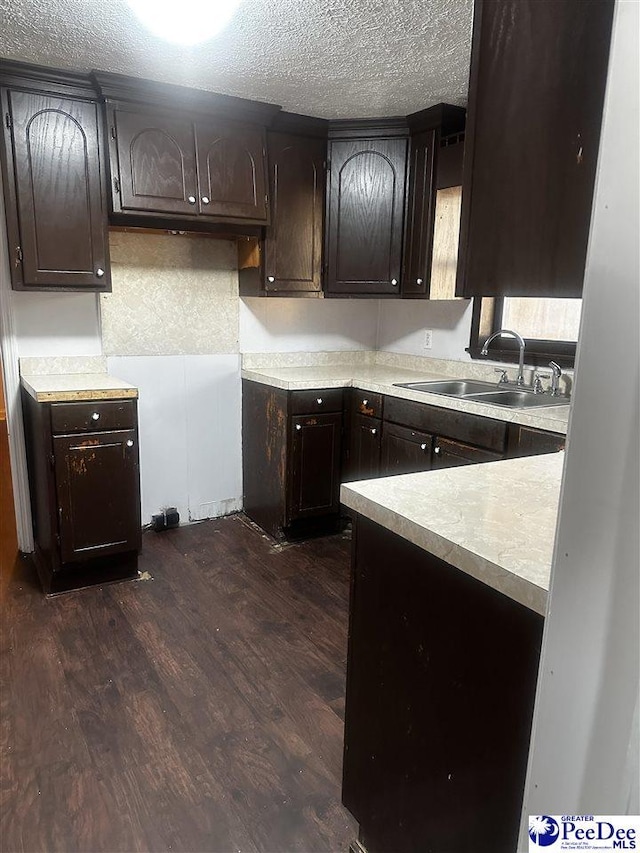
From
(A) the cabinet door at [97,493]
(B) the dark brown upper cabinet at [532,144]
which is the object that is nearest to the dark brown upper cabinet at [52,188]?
(A) the cabinet door at [97,493]

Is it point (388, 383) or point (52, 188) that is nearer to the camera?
point (52, 188)

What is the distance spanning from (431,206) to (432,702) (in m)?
2.63

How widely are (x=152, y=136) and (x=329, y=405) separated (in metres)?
1.57

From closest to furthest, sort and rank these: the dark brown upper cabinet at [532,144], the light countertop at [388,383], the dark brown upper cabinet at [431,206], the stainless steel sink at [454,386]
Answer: the dark brown upper cabinet at [532,144], the light countertop at [388,383], the dark brown upper cabinet at [431,206], the stainless steel sink at [454,386]

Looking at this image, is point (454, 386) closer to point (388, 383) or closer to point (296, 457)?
point (388, 383)

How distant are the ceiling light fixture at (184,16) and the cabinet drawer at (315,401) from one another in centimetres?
162

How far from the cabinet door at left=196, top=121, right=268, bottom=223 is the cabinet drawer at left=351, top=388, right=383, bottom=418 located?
41.5 inches

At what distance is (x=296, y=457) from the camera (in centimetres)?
314

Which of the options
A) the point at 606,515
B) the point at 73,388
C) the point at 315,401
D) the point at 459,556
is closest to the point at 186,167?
the point at 73,388

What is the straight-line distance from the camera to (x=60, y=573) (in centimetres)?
268

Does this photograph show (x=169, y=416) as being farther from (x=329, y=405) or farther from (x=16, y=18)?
(x=16, y=18)

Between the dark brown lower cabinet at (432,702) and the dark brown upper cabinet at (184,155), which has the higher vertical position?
the dark brown upper cabinet at (184,155)

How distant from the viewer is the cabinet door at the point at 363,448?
10.2 ft

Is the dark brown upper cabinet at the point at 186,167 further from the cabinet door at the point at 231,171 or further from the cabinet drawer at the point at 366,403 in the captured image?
the cabinet drawer at the point at 366,403
